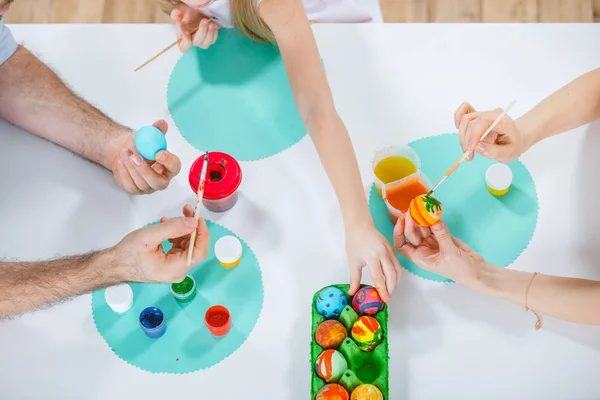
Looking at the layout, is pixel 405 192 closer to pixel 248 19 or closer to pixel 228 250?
pixel 228 250

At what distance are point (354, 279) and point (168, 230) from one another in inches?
15.9

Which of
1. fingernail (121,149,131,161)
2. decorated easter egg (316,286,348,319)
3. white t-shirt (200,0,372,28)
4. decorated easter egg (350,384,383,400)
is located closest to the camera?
decorated easter egg (350,384,383,400)

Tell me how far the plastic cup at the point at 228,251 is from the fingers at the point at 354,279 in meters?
0.26

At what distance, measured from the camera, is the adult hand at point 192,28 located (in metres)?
1.64

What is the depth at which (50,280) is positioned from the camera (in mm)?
1381

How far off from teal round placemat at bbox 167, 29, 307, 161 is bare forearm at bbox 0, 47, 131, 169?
0.19m

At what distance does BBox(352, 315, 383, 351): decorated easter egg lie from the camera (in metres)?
1.26

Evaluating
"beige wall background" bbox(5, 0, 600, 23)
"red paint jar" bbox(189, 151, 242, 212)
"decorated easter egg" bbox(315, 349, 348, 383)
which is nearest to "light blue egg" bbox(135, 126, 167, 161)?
"red paint jar" bbox(189, 151, 242, 212)

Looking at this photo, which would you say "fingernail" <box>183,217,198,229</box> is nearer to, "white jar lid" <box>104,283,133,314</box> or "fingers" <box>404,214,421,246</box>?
"white jar lid" <box>104,283,133,314</box>

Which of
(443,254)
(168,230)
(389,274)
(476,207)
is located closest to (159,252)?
(168,230)

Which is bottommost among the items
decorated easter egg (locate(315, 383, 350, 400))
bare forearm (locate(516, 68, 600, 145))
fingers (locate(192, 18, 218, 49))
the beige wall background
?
decorated easter egg (locate(315, 383, 350, 400))

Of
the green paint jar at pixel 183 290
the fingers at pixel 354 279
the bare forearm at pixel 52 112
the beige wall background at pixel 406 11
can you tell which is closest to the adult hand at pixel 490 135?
the fingers at pixel 354 279

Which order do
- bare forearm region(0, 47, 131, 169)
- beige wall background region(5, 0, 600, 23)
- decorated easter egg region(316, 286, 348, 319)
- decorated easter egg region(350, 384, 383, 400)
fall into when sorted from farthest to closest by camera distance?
beige wall background region(5, 0, 600, 23), bare forearm region(0, 47, 131, 169), decorated easter egg region(316, 286, 348, 319), decorated easter egg region(350, 384, 383, 400)

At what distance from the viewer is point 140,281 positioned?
137 cm
